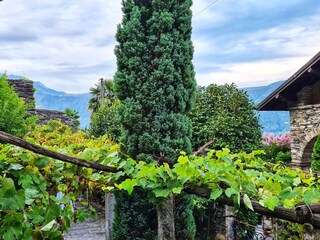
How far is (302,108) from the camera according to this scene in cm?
1108

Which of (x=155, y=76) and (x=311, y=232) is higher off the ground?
(x=155, y=76)

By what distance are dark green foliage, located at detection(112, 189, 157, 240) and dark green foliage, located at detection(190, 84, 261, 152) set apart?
2728mm

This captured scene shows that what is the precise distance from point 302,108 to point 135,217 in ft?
22.0

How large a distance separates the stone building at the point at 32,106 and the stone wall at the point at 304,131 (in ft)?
25.5

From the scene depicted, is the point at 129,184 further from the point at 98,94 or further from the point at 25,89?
the point at 98,94

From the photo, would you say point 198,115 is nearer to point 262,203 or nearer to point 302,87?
point 302,87

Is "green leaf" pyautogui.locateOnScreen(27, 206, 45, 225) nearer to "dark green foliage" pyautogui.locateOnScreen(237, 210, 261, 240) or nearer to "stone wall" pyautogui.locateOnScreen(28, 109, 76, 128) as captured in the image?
"dark green foliage" pyautogui.locateOnScreen(237, 210, 261, 240)

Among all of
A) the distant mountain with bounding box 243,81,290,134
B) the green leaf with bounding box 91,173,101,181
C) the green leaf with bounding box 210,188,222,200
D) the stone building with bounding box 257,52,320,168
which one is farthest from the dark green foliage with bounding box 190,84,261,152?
the green leaf with bounding box 210,188,222,200

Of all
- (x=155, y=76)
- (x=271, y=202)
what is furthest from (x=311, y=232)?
(x=155, y=76)

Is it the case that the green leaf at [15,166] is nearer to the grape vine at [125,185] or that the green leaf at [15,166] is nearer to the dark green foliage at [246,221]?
the grape vine at [125,185]

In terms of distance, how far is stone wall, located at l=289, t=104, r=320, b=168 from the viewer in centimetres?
1071

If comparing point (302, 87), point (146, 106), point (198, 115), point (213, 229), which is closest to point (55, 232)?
point (146, 106)

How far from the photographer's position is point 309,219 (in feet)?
6.84

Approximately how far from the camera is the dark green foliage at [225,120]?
8.66 m
